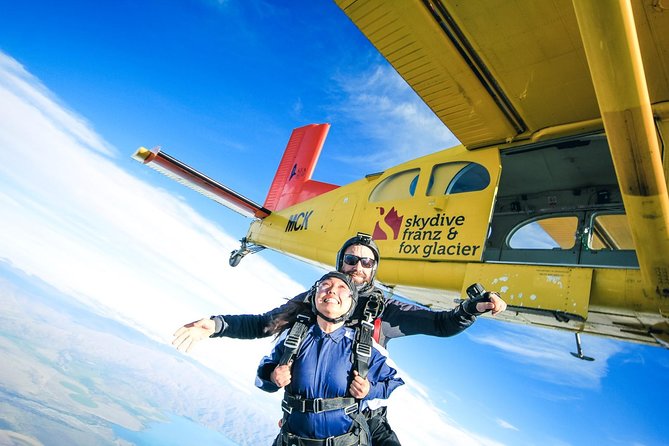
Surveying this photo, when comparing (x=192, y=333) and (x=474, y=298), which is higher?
(x=474, y=298)

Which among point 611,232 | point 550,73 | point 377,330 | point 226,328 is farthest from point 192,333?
point 611,232

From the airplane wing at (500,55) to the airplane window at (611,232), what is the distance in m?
3.37

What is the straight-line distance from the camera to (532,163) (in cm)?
520

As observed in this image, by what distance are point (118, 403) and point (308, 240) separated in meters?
217

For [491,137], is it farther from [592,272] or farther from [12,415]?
[12,415]

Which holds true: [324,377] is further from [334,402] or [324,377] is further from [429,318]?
[429,318]

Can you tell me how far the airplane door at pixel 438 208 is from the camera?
4.42 m

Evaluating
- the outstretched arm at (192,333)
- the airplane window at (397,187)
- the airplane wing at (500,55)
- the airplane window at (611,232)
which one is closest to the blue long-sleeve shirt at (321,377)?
the outstretched arm at (192,333)

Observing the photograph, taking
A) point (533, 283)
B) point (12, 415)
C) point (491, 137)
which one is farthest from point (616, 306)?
point (12, 415)

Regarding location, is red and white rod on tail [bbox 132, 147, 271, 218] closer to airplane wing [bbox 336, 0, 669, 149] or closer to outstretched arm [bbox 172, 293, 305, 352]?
airplane wing [bbox 336, 0, 669, 149]

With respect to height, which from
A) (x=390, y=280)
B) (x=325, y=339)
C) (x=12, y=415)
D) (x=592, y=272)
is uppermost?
(x=592, y=272)

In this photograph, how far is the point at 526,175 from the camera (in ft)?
18.0

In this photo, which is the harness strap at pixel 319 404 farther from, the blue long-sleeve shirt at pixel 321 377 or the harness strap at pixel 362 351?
the harness strap at pixel 362 351

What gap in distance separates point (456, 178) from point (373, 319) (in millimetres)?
3530
